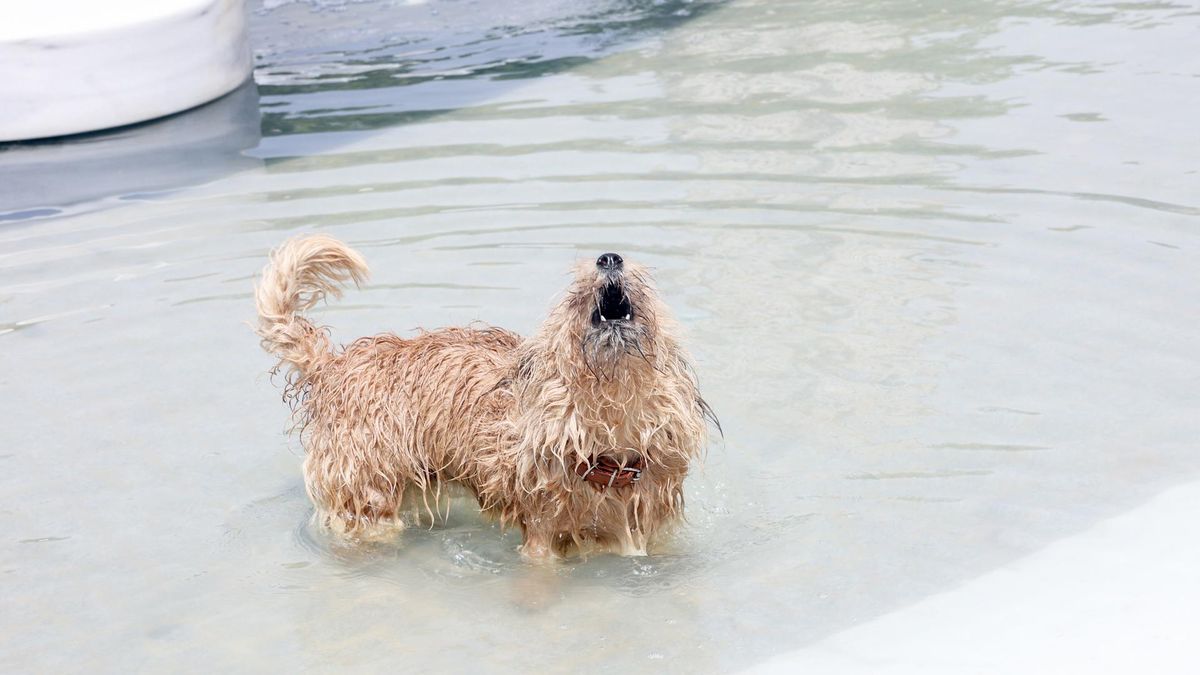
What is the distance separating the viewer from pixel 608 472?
451 centimetres

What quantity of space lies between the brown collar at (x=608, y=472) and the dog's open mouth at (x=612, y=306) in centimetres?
54

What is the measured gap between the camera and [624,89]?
409 inches

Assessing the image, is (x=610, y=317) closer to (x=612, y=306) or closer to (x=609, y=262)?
Result: (x=612, y=306)

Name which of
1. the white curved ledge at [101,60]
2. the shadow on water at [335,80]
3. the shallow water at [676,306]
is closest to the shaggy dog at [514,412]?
the shallow water at [676,306]

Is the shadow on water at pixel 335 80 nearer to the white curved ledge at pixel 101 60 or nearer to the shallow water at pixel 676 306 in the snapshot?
the shallow water at pixel 676 306

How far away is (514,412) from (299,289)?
108cm

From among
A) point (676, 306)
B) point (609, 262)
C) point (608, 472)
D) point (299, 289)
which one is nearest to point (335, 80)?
point (676, 306)

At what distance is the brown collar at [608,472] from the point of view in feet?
14.7

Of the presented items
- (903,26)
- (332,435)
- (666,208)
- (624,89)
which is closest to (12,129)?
(624,89)

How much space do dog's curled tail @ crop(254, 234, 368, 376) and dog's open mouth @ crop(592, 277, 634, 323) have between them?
1.25m

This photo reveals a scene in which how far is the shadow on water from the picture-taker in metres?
9.54

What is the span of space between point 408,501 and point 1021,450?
8.26ft

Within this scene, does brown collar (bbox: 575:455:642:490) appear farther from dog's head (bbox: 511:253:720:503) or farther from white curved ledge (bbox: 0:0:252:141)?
white curved ledge (bbox: 0:0:252:141)

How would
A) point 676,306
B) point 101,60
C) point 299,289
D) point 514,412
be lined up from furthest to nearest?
1. point 101,60
2. point 676,306
3. point 299,289
4. point 514,412
